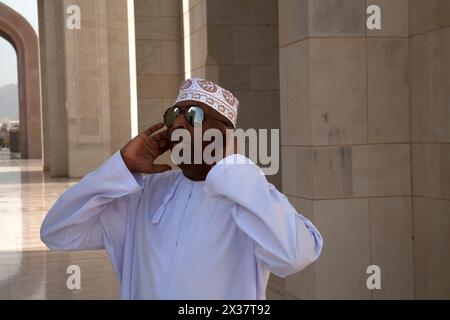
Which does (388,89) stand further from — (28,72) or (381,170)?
(28,72)

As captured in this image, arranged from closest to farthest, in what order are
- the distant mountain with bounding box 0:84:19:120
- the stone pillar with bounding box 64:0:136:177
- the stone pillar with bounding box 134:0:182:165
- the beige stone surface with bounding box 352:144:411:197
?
1. the beige stone surface with bounding box 352:144:411:197
2. the stone pillar with bounding box 134:0:182:165
3. the stone pillar with bounding box 64:0:136:177
4. the distant mountain with bounding box 0:84:19:120

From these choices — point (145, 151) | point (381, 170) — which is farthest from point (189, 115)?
point (381, 170)

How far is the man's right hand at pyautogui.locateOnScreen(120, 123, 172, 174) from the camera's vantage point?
2102mm

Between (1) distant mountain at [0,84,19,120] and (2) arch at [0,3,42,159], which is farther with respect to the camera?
(1) distant mountain at [0,84,19,120]

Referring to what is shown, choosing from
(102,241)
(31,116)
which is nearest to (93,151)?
(31,116)

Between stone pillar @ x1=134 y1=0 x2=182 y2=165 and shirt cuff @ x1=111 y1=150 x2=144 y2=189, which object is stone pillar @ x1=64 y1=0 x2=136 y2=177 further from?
shirt cuff @ x1=111 y1=150 x2=144 y2=189

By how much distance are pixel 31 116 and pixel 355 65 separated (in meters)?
29.0

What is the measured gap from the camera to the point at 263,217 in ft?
6.09

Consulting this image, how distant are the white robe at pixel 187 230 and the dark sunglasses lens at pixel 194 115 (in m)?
0.17

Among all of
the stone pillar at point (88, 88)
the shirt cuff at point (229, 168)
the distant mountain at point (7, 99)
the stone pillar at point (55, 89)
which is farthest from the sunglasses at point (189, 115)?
the distant mountain at point (7, 99)

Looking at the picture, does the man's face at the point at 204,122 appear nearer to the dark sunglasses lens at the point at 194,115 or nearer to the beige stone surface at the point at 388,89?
the dark sunglasses lens at the point at 194,115

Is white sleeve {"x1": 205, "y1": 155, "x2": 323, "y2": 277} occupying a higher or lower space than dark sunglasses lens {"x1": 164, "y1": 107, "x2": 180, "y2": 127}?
lower

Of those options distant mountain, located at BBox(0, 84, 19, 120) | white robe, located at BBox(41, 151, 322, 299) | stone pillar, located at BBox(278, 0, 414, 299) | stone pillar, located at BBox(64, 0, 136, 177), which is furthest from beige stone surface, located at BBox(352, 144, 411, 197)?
distant mountain, located at BBox(0, 84, 19, 120)

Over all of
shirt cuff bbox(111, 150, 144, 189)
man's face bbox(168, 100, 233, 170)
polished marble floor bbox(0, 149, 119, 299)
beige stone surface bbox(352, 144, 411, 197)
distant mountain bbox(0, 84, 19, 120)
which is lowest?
polished marble floor bbox(0, 149, 119, 299)
